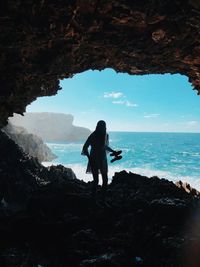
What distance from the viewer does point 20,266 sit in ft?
22.1

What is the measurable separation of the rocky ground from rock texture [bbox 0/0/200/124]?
15.2 feet

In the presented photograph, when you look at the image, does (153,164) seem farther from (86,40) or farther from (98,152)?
(98,152)

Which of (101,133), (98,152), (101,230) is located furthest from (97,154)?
(101,230)

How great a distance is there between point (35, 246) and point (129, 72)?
10.8 meters

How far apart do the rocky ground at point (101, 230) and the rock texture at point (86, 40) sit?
4633 mm

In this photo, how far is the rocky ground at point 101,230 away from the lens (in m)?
7.12

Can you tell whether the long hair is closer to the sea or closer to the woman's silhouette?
the woman's silhouette

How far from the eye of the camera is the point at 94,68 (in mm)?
15070

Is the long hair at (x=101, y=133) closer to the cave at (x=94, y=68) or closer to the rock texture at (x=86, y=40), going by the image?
the cave at (x=94, y=68)

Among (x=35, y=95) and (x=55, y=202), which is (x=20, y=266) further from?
(x=35, y=95)

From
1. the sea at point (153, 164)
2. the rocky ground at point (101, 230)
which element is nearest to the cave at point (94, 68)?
the rocky ground at point (101, 230)

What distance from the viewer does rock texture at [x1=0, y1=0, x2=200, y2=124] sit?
31.3ft

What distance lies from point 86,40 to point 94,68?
344 cm

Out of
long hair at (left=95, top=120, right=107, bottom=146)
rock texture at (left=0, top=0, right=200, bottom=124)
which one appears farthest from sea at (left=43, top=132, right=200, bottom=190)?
long hair at (left=95, top=120, right=107, bottom=146)
